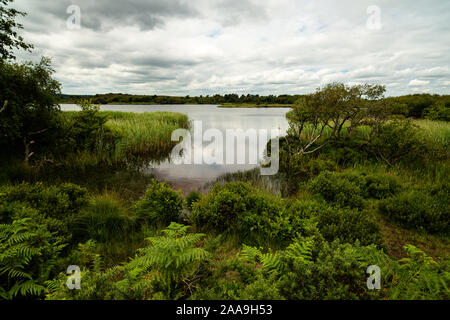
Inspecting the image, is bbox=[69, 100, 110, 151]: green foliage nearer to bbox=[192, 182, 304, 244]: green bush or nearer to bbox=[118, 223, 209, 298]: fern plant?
bbox=[192, 182, 304, 244]: green bush

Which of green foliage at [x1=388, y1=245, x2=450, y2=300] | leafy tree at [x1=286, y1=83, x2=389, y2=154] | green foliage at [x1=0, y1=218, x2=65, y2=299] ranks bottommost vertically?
green foliage at [x1=0, y1=218, x2=65, y2=299]

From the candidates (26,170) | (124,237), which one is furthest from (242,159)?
(26,170)

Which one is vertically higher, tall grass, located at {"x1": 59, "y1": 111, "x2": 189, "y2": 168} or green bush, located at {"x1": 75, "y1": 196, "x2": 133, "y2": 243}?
tall grass, located at {"x1": 59, "y1": 111, "x2": 189, "y2": 168}

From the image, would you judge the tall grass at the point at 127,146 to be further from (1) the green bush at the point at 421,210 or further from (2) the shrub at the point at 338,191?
(1) the green bush at the point at 421,210

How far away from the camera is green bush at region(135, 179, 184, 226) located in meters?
6.01

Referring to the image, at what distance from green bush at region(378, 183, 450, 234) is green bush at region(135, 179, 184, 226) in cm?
666

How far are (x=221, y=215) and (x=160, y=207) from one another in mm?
1856

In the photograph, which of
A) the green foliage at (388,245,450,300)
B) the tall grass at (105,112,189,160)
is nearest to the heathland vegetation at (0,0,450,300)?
the green foliage at (388,245,450,300)

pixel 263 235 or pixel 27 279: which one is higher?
pixel 27 279

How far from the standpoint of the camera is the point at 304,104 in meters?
12.7

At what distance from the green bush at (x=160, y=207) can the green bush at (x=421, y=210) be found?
6.66 meters

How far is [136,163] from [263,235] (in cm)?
1124

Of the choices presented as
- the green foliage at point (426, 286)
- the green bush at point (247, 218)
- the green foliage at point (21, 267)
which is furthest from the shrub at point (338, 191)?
the green foliage at point (21, 267)

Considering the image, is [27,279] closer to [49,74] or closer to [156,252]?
[156,252]
